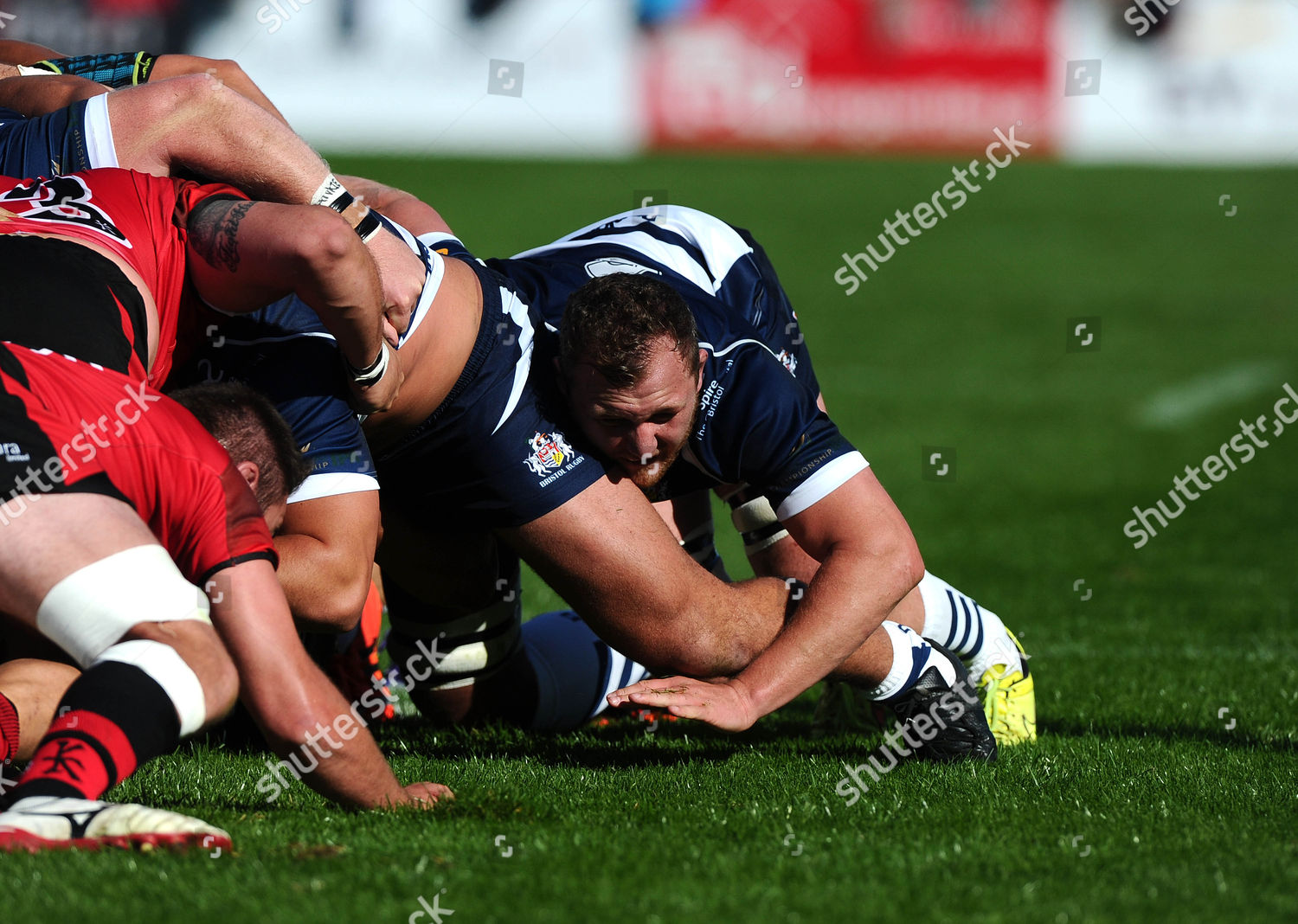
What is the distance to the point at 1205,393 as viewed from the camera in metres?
14.8

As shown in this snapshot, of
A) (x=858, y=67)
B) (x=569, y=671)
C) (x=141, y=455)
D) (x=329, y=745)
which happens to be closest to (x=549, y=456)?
(x=569, y=671)

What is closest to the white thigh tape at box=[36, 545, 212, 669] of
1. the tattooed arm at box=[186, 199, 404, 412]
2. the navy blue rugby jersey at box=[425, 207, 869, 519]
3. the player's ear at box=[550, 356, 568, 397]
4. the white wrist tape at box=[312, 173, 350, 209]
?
the tattooed arm at box=[186, 199, 404, 412]

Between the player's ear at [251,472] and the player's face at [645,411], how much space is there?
113 centimetres

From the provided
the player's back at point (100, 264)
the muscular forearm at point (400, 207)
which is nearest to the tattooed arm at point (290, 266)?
the player's back at point (100, 264)

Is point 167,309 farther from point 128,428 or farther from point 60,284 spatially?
point 128,428

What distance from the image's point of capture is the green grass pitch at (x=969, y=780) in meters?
2.91

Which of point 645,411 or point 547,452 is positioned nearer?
point 645,411

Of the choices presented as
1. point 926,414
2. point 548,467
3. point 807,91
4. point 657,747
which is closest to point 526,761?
point 657,747

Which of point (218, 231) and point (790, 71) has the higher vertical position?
point (218, 231)

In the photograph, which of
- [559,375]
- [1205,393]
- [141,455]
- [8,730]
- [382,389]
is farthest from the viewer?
[1205,393]

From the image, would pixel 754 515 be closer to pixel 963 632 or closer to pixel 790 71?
pixel 963 632

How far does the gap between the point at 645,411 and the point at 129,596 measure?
5.83ft

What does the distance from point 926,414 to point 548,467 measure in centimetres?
995

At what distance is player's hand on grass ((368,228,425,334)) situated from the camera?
13.8ft
